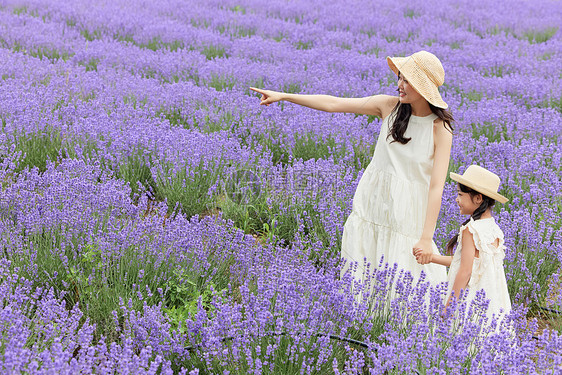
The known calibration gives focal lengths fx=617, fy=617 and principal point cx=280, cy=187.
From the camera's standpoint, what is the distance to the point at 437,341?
7.86ft

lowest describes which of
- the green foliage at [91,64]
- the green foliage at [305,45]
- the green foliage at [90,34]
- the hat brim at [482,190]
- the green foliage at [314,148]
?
the green foliage at [90,34]

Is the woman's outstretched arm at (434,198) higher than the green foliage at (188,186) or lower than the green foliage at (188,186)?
higher

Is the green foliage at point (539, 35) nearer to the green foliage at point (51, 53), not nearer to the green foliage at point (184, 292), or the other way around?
the green foliage at point (51, 53)

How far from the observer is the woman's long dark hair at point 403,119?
3016 millimetres

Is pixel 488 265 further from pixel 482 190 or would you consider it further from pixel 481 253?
pixel 482 190

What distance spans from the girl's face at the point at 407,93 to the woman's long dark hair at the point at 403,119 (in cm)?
8

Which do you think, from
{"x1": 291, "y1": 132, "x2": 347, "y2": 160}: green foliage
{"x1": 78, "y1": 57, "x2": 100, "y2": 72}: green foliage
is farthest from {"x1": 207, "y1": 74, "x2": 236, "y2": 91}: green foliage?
{"x1": 291, "y1": 132, "x2": 347, "y2": 160}: green foliage

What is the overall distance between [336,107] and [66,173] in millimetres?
1695

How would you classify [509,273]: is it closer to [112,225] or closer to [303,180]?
[303,180]

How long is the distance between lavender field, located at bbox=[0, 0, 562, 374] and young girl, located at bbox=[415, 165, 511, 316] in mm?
188

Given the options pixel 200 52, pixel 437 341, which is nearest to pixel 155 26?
pixel 200 52

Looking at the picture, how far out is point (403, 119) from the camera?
3.06 metres

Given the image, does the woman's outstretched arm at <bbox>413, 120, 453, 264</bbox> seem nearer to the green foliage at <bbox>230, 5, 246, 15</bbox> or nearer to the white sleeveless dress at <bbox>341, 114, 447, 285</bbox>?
the white sleeveless dress at <bbox>341, 114, 447, 285</bbox>

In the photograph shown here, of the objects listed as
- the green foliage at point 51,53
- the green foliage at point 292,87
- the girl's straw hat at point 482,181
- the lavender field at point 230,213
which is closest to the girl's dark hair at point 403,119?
the girl's straw hat at point 482,181
